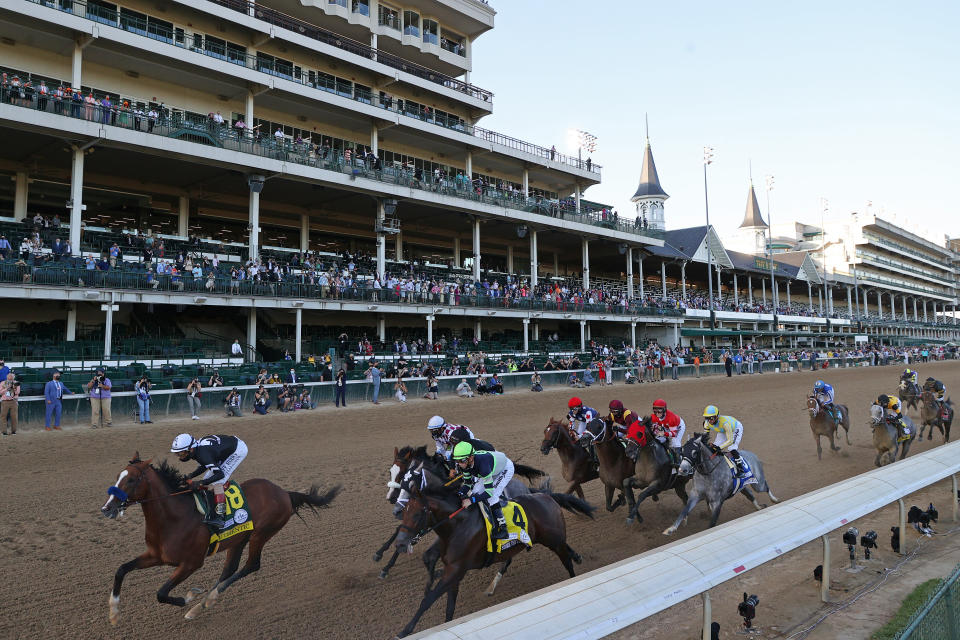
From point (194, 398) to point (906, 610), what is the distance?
1442 centimetres

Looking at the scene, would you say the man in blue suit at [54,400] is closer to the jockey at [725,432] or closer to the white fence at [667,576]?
the white fence at [667,576]

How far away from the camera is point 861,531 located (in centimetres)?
729

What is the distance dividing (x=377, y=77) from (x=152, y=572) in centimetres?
2717

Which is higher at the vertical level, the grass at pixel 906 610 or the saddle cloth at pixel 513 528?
the saddle cloth at pixel 513 528

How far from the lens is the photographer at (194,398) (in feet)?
48.6

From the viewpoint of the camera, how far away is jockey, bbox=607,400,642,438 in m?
7.63

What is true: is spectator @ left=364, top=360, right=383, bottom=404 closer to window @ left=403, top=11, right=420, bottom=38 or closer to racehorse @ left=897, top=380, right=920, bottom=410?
racehorse @ left=897, top=380, right=920, bottom=410

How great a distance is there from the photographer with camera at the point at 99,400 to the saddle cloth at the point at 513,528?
11.7m

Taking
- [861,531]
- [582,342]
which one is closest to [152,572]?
[861,531]

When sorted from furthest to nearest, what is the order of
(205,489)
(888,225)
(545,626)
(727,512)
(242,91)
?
(888,225)
(242,91)
(727,512)
(205,489)
(545,626)

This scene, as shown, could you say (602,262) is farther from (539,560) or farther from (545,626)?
(545,626)

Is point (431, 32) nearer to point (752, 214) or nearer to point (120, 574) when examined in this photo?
point (120, 574)

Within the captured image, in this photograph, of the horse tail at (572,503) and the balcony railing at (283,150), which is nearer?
the horse tail at (572,503)

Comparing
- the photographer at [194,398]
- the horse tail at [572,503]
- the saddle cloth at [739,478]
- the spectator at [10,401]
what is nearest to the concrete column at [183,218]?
the photographer at [194,398]
